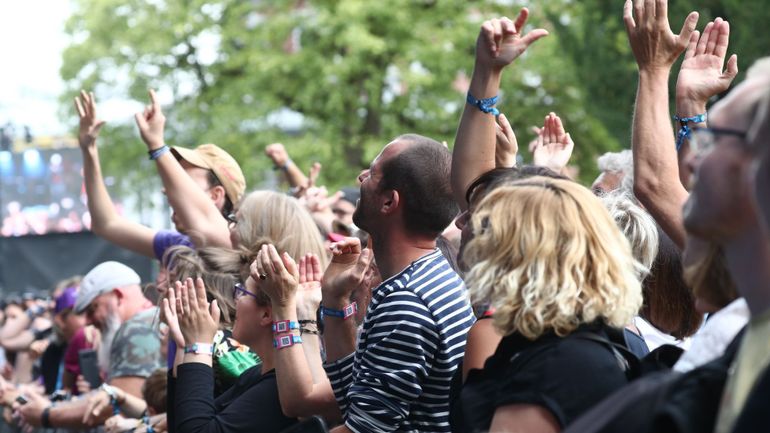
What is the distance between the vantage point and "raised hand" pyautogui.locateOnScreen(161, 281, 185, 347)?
14.5ft

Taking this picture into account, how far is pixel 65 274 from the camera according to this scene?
1451 centimetres

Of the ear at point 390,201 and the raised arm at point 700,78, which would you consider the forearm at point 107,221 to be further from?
the raised arm at point 700,78

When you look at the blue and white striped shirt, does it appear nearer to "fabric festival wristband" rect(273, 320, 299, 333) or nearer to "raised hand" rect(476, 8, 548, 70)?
"fabric festival wristband" rect(273, 320, 299, 333)

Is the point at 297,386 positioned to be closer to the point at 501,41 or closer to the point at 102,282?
the point at 501,41

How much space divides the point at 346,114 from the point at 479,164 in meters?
21.4

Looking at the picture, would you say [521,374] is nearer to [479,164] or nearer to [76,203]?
[479,164]

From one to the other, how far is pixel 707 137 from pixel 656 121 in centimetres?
146

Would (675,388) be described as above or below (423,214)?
below

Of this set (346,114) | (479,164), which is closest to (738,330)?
(479,164)

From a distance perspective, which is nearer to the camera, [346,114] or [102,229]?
[102,229]

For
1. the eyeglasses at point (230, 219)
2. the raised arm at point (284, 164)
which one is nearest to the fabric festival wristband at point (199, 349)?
the eyeglasses at point (230, 219)

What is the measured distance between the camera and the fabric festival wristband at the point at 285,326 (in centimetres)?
397

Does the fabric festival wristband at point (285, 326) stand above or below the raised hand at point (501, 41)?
below

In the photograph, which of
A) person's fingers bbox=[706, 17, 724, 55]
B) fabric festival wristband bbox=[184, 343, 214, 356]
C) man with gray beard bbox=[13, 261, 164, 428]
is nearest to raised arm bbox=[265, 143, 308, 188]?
man with gray beard bbox=[13, 261, 164, 428]
